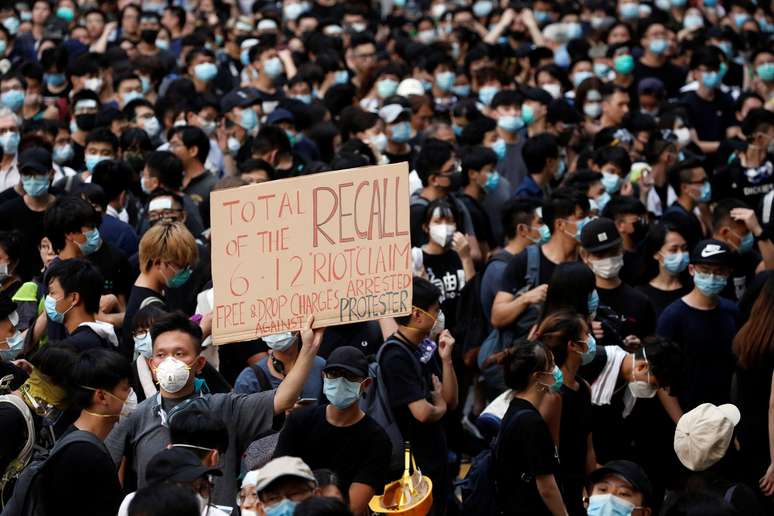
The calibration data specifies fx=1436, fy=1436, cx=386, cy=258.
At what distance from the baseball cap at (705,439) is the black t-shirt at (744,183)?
6142mm

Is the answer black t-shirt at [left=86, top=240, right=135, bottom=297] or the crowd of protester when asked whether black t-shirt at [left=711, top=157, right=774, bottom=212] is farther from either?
black t-shirt at [left=86, top=240, right=135, bottom=297]

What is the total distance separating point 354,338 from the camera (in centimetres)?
844

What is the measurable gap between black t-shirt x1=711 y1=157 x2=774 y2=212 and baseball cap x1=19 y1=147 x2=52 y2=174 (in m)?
5.68

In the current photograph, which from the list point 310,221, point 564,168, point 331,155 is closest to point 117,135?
point 331,155

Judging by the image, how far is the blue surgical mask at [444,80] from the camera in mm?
15977

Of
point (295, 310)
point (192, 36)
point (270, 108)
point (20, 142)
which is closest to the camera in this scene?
point (295, 310)

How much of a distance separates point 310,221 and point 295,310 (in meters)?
0.43

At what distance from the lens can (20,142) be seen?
39.0ft

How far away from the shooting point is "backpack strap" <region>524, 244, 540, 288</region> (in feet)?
30.5

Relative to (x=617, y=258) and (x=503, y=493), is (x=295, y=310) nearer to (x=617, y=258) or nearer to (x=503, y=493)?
(x=503, y=493)

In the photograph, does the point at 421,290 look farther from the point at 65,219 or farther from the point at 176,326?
the point at 65,219

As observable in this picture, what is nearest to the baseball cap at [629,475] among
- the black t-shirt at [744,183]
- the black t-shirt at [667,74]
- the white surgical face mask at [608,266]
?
the white surgical face mask at [608,266]

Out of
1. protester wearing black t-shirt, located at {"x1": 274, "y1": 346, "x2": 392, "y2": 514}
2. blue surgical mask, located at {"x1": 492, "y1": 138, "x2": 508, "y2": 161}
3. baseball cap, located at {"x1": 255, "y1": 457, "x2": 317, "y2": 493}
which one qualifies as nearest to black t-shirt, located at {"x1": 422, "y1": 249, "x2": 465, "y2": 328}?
blue surgical mask, located at {"x1": 492, "y1": 138, "x2": 508, "y2": 161}

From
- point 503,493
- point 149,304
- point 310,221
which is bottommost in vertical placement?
point 503,493
